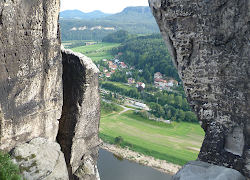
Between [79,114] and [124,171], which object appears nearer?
[79,114]

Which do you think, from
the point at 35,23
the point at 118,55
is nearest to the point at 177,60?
the point at 35,23

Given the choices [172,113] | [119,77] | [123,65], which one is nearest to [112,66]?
[123,65]

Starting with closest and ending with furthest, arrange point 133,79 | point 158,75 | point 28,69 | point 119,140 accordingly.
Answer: point 28,69
point 119,140
point 158,75
point 133,79

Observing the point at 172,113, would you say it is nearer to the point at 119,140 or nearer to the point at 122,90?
the point at 119,140

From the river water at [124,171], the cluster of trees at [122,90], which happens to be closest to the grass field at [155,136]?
the river water at [124,171]

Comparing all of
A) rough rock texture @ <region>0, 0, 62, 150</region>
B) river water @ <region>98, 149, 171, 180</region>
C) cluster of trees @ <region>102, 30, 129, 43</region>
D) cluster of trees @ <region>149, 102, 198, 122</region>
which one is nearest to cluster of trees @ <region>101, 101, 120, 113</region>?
cluster of trees @ <region>149, 102, 198, 122</region>

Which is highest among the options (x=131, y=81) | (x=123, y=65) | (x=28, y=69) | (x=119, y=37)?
(x=119, y=37)

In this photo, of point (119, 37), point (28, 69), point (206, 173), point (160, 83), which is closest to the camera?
point (206, 173)
